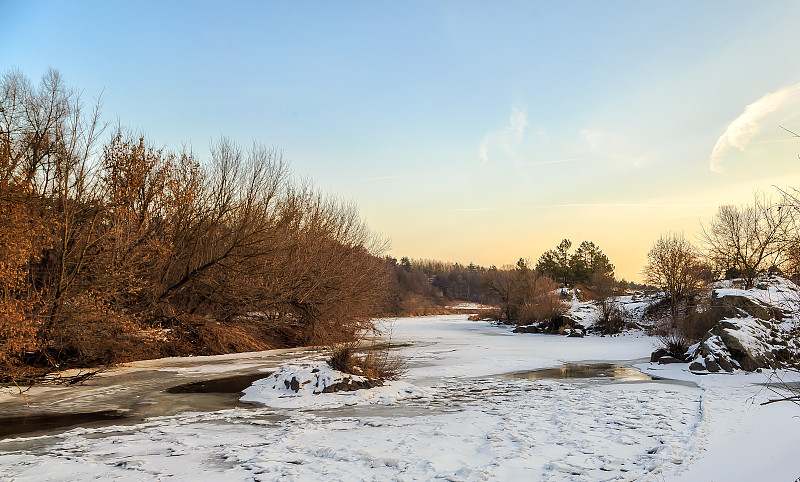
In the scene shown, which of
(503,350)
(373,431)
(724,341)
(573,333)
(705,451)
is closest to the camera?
(705,451)

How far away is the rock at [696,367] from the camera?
45.0ft

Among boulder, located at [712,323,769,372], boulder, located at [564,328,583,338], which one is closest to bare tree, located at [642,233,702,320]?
boulder, located at [564,328,583,338]

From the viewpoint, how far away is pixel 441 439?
272 inches

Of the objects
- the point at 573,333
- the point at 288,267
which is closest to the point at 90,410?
the point at 288,267

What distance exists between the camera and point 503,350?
21.9m

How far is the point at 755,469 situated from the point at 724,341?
985 cm

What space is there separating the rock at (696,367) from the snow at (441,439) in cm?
257

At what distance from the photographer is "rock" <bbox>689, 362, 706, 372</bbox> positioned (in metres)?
13.7

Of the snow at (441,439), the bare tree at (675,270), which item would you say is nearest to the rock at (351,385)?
the snow at (441,439)

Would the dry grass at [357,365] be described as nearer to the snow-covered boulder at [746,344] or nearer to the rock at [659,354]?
the snow-covered boulder at [746,344]

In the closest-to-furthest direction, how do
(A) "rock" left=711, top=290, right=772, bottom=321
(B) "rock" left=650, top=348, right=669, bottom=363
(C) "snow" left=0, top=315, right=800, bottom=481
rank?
(C) "snow" left=0, top=315, right=800, bottom=481, (A) "rock" left=711, top=290, right=772, bottom=321, (B) "rock" left=650, top=348, right=669, bottom=363

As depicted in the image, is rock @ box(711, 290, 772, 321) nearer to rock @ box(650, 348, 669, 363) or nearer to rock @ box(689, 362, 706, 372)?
rock @ box(689, 362, 706, 372)

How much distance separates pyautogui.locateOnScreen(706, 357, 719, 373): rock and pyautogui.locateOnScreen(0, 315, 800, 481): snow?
226 cm

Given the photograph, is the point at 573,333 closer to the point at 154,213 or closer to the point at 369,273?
the point at 369,273
